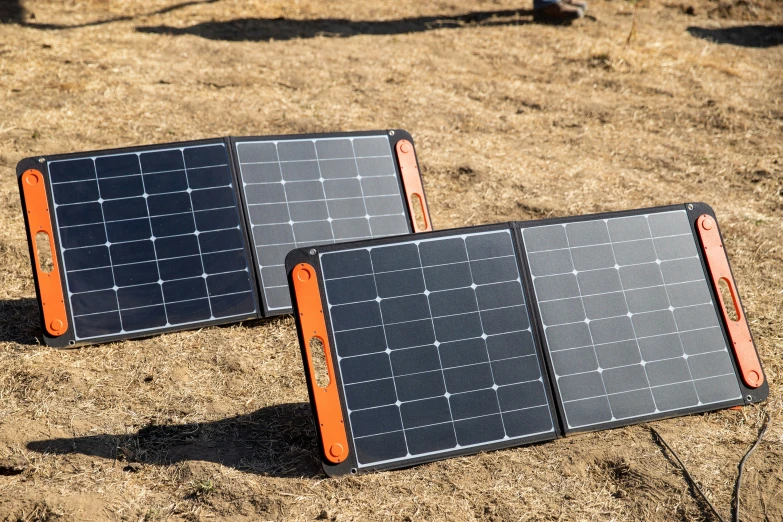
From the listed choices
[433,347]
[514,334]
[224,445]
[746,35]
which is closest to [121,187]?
[224,445]

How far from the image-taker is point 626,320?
5.26 metres

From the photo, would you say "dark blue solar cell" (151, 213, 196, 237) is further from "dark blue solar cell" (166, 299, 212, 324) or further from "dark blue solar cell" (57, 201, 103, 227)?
"dark blue solar cell" (166, 299, 212, 324)

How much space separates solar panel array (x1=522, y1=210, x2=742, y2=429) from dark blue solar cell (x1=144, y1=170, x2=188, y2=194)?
10.1 feet

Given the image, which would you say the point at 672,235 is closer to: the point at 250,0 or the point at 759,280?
the point at 759,280

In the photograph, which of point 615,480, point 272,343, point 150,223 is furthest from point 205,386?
point 615,480

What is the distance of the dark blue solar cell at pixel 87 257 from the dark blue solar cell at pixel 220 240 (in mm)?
781

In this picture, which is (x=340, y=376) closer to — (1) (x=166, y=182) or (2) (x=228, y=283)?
(2) (x=228, y=283)

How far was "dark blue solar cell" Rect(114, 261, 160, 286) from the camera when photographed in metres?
6.12

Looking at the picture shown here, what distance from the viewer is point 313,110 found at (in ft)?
35.1

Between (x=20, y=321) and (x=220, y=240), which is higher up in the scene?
(x=220, y=240)

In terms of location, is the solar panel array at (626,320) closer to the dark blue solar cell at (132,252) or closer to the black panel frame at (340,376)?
the black panel frame at (340,376)

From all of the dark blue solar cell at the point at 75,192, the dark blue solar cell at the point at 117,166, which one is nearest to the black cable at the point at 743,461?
the dark blue solar cell at the point at 117,166

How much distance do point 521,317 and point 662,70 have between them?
9.14m

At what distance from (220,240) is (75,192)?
125 cm
